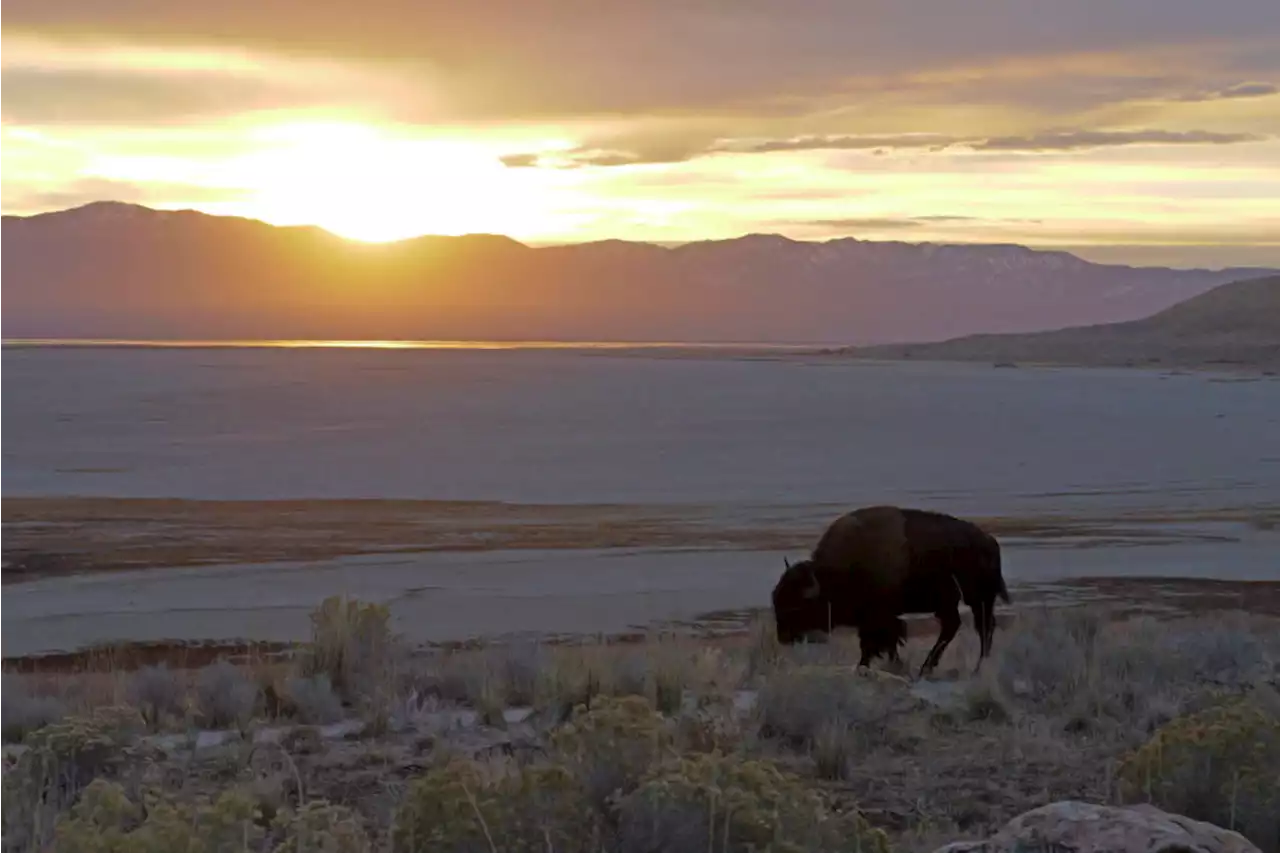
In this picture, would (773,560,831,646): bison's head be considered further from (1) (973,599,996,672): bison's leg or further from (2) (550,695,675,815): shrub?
(2) (550,695,675,815): shrub

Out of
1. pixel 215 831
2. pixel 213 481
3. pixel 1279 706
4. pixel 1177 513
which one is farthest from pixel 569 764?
pixel 213 481

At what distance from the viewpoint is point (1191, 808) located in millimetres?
5395

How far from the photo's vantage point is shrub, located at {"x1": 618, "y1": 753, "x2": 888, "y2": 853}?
4410 mm

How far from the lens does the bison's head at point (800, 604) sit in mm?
9648

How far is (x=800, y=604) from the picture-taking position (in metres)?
9.71

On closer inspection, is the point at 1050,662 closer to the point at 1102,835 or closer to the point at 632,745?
the point at 632,745

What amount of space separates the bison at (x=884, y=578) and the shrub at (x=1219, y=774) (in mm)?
3923

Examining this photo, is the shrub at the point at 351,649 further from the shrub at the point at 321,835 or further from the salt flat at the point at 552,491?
the salt flat at the point at 552,491

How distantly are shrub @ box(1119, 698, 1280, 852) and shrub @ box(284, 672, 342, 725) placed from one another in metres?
4.27

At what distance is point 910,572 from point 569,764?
181 inches

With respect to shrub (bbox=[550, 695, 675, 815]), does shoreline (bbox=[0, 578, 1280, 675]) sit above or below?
below

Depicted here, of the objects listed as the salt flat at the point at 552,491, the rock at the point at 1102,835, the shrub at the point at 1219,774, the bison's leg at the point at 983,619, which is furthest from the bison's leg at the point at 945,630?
the rock at the point at 1102,835

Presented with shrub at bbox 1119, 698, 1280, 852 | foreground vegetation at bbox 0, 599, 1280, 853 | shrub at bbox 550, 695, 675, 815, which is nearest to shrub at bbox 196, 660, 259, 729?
foreground vegetation at bbox 0, 599, 1280, 853

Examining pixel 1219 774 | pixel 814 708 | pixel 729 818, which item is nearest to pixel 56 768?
pixel 729 818
